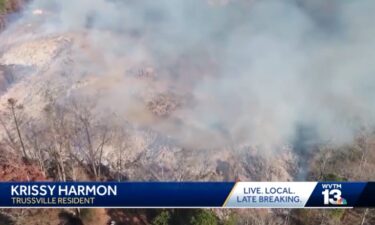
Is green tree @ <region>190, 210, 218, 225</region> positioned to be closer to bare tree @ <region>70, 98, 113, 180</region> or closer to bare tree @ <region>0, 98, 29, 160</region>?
bare tree @ <region>70, 98, 113, 180</region>

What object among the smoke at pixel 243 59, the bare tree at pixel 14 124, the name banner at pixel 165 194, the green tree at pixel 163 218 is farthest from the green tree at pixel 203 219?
the name banner at pixel 165 194

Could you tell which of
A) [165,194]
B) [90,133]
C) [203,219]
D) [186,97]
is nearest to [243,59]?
[186,97]

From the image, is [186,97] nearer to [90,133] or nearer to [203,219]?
[90,133]

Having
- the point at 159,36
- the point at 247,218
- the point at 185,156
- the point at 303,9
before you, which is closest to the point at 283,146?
the point at 185,156

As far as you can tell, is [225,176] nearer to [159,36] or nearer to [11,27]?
[159,36]

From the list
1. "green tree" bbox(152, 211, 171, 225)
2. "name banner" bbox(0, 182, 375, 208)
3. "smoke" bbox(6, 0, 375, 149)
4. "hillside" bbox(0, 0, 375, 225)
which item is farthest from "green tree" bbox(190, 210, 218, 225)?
"name banner" bbox(0, 182, 375, 208)

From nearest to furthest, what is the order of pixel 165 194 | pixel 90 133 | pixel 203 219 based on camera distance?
pixel 165 194 < pixel 203 219 < pixel 90 133
